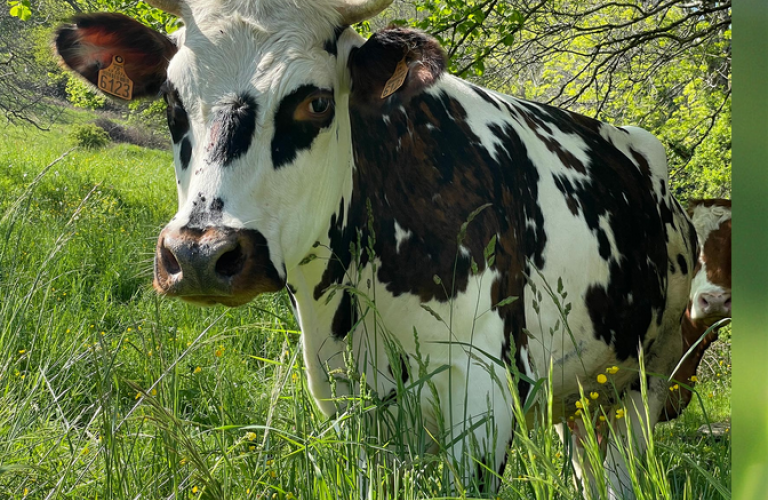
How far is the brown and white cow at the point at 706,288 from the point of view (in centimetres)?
518

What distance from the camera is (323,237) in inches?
111

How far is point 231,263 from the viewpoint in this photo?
217 centimetres

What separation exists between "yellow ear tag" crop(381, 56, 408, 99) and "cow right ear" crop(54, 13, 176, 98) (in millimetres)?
789

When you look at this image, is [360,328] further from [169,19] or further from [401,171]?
[169,19]

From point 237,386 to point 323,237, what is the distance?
3.94 feet

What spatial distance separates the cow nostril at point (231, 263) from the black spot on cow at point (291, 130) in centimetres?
36

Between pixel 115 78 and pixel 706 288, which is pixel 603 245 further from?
pixel 115 78

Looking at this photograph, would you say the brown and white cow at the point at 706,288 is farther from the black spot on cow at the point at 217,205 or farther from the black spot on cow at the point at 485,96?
the black spot on cow at the point at 217,205

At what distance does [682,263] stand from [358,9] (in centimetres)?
292

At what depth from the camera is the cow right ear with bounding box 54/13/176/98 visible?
9.37 feet

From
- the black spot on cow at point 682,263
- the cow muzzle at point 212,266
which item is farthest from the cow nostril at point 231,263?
the black spot on cow at point 682,263

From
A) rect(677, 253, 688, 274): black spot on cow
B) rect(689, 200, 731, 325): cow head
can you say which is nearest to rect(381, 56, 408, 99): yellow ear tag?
rect(677, 253, 688, 274): black spot on cow

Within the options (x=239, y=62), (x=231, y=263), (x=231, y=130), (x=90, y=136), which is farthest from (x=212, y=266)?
(x=90, y=136)

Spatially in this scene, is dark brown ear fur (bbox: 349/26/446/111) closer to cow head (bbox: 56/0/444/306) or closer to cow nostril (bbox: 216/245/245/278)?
cow head (bbox: 56/0/444/306)
